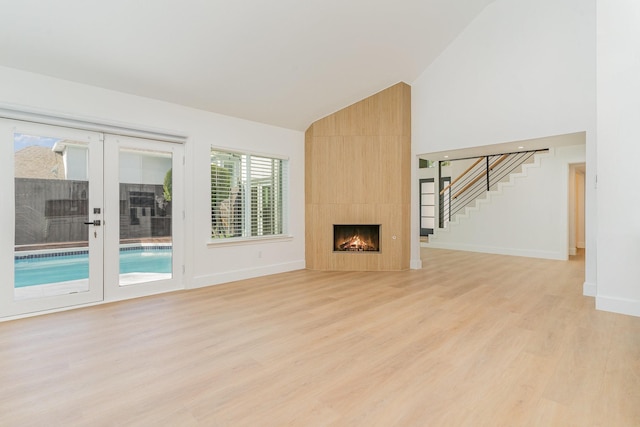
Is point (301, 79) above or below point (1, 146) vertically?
above

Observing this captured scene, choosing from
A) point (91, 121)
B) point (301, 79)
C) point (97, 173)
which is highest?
point (301, 79)

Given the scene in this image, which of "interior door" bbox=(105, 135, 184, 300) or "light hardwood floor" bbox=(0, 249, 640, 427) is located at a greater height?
"interior door" bbox=(105, 135, 184, 300)

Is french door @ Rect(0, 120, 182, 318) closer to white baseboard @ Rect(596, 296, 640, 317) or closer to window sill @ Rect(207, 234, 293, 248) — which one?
window sill @ Rect(207, 234, 293, 248)

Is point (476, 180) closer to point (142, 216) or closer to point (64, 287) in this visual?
point (142, 216)

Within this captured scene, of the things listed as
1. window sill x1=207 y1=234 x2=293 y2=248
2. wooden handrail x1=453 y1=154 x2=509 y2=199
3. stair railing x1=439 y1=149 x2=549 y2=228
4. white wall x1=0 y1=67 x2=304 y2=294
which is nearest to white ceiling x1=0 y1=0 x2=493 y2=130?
white wall x1=0 y1=67 x2=304 y2=294

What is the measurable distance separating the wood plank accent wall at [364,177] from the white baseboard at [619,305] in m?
2.84

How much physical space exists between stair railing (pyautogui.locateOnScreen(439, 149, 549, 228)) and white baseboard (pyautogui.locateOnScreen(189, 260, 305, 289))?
17.7 feet

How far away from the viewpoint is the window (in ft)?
16.5

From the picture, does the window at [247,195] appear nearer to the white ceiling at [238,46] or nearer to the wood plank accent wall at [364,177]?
the wood plank accent wall at [364,177]

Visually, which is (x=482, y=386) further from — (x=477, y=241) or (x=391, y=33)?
(x=477, y=241)

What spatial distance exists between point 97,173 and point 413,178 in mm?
5041

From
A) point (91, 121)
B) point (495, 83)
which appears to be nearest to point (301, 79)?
point (91, 121)

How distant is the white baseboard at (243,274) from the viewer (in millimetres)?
4739

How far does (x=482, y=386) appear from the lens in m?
2.05
